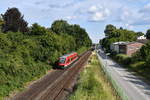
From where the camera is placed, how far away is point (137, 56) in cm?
5006

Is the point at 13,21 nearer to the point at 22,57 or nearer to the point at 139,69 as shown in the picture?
the point at 22,57

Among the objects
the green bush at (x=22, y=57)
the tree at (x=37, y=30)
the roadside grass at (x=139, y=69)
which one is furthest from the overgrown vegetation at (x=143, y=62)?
the tree at (x=37, y=30)

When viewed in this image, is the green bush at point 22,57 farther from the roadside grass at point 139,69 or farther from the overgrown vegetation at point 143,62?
the overgrown vegetation at point 143,62

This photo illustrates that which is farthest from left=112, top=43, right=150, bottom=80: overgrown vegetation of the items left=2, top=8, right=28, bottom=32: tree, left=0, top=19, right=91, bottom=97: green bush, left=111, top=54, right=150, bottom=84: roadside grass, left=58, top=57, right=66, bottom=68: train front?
left=2, top=8, right=28, bottom=32: tree

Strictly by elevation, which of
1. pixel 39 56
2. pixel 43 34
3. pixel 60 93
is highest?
pixel 43 34

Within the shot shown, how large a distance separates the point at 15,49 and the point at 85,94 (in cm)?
1456

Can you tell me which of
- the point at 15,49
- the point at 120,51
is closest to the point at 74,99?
the point at 15,49

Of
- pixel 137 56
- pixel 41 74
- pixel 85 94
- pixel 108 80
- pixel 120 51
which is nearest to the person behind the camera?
pixel 85 94

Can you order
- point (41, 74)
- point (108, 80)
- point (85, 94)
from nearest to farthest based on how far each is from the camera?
point (85, 94), point (108, 80), point (41, 74)

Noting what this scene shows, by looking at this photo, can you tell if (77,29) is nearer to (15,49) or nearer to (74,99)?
(15,49)

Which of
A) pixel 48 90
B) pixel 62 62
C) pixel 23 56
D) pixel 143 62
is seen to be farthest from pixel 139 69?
pixel 48 90

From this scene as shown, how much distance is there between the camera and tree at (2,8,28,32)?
60656 millimetres

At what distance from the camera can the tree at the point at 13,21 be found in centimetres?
6066

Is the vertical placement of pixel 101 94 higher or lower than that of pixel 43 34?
lower
